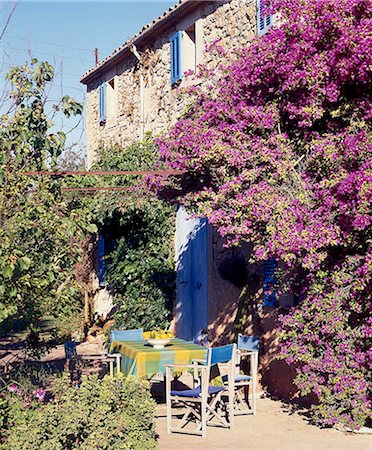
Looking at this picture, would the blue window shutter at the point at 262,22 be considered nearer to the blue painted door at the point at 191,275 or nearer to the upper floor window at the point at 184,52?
the upper floor window at the point at 184,52

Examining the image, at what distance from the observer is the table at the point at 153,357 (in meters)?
7.77

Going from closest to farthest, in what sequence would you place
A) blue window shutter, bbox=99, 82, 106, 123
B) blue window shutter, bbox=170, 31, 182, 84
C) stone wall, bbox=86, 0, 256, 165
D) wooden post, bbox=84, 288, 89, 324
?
1. stone wall, bbox=86, 0, 256, 165
2. blue window shutter, bbox=170, 31, 182, 84
3. wooden post, bbox=84, 288, 89, 324
4. blue window shutter, bbox=99, 82, 106, 123

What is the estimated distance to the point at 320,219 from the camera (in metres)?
7.04

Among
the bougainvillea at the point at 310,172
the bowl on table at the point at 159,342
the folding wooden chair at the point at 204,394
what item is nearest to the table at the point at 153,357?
the bowl on table at the point at 159,342

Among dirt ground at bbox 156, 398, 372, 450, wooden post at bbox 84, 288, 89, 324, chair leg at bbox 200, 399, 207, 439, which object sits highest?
wooden post at bbox 84, 288, 89, 324

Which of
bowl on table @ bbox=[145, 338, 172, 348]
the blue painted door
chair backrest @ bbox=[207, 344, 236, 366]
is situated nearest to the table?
bowl on table @ bbox=[145, 338, 172, 348]

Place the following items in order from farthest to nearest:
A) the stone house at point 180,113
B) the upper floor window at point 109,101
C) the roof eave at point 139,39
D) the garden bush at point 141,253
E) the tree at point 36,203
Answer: the upper floor window at point 109,101
the roof eave at point 139,39
the garden bush at point 141,253
the stone house at point 180,113
the tree at point 36,203

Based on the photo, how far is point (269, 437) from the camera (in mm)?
7301

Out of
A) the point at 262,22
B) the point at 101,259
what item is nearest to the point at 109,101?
the point at 101,259

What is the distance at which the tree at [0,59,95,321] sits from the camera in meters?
6.00

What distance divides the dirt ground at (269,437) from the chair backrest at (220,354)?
0.69m

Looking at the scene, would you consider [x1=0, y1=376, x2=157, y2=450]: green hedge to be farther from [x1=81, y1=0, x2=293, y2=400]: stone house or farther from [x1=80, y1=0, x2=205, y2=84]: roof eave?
[x1=80, y1=0, x2=205, y2=84]: roof eave

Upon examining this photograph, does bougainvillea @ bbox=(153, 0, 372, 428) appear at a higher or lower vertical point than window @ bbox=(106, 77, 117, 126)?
lower

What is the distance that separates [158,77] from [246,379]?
680 centimetres
